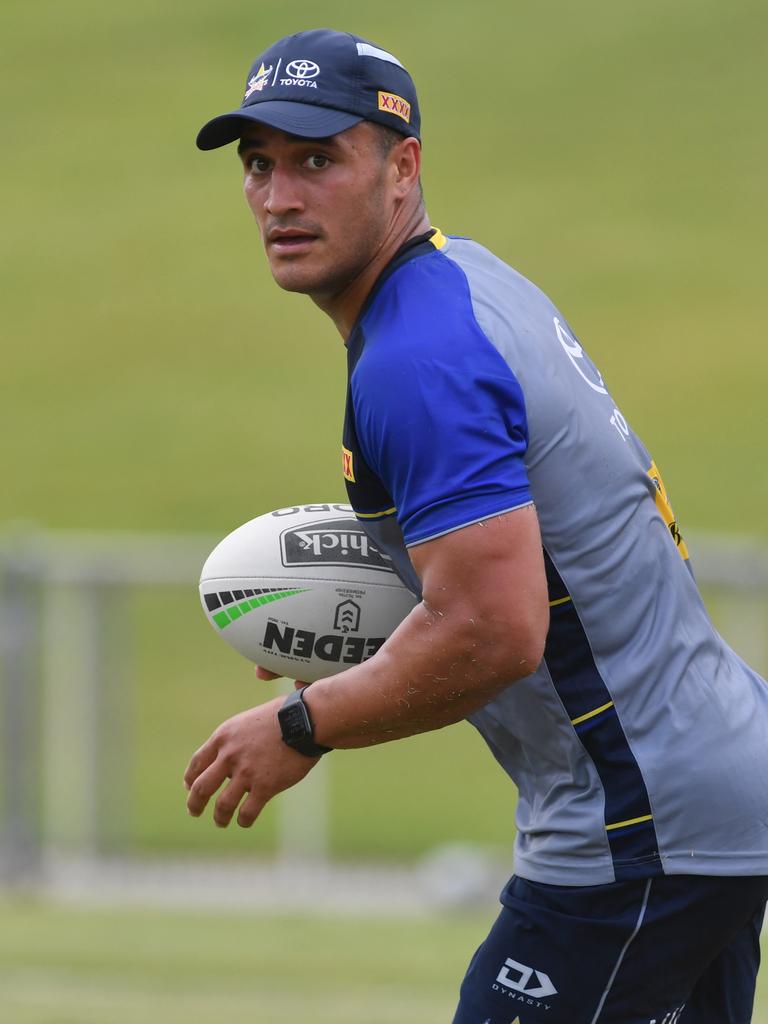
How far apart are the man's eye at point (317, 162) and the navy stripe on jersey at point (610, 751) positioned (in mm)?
968

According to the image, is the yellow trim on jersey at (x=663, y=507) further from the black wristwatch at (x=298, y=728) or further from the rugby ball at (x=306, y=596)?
the black wristwatch at (x=298, y=728)

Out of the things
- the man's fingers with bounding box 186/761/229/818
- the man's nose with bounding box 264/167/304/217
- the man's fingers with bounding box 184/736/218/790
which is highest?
the man's nose with bounding box 264/167/304/217

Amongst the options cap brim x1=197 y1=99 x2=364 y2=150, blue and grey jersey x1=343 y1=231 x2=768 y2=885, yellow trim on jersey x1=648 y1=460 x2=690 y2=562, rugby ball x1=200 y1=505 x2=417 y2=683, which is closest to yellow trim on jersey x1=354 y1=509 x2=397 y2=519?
blue and grey jersey x1=343 y1=231 x2=768 y2=885

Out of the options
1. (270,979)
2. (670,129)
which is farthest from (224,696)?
(670,129)

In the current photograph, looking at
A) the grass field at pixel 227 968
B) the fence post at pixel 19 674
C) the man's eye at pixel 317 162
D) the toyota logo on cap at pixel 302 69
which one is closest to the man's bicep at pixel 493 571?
the man's eye at pixel 317 162

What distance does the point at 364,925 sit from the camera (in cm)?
931

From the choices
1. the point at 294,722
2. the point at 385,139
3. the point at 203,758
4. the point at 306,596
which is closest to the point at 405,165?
the point at 385,139

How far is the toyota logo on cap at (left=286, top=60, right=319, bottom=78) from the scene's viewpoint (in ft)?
11.4

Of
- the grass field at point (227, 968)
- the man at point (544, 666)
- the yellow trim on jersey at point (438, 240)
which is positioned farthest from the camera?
the grass field at point (227, 968)

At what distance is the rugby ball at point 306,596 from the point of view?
13.0ft

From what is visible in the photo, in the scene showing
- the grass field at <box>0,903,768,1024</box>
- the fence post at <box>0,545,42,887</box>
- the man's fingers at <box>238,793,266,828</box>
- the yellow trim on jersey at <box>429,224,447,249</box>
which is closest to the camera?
the man's fingers at <box>238,793,266,828</box>

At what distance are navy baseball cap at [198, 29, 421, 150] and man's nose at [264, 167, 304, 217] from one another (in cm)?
11

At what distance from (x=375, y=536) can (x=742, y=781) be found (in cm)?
85

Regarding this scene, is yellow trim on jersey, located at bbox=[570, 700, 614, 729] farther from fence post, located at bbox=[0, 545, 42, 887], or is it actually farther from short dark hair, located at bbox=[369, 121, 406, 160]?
fence post, located at bbox=[0, 545, 42, 887]
